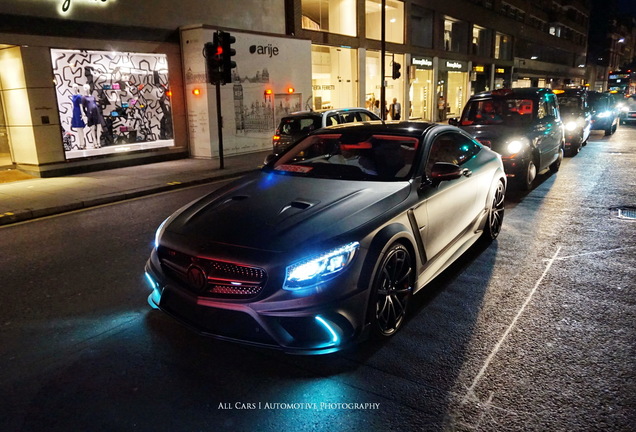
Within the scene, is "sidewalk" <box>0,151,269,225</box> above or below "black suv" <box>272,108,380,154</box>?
Answer: below

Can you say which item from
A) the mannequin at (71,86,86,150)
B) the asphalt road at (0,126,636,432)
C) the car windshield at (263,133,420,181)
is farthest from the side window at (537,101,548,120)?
the mannequin at (71,86,86,150)

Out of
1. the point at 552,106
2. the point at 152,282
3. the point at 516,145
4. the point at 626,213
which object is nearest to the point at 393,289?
the point at 152,282

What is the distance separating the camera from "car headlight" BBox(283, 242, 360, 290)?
10.0ft

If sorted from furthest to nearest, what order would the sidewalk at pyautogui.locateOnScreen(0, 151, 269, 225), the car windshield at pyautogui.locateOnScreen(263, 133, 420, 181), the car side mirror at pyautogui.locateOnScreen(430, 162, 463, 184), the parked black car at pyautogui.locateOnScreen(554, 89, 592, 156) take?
the parked black car at pyautogui.locateOnScreen(554, 89, 592, 156), the sidewalk at pyautogui.locateOnScreen(0, 151, 269, 225), the car windshield at pyautogui.locateOnScreen(263, 133, 420, 181), the car side mirror at pyautogui.locateOnScreen(430, 162, 463, 184)

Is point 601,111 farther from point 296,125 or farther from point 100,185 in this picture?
point 100,185

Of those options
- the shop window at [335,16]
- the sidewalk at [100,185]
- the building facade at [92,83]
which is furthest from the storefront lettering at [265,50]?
the shop window at [335,16]

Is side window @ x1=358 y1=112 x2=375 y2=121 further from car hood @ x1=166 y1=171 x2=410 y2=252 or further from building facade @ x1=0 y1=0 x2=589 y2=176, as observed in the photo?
car hood @ x1=166 y1=171 x2=410 y2=252

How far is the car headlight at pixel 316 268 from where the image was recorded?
306cm

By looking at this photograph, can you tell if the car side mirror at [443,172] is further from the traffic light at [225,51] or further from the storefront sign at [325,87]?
the storefront sign at [325,87]

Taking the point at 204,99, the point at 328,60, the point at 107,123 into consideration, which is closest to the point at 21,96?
the point at 107,123

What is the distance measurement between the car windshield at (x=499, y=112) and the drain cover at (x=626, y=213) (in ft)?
8.92

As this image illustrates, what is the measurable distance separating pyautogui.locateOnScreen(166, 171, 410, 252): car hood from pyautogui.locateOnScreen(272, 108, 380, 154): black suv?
7989 mm

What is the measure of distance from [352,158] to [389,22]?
88.3 feet

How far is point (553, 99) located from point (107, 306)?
10688mm
